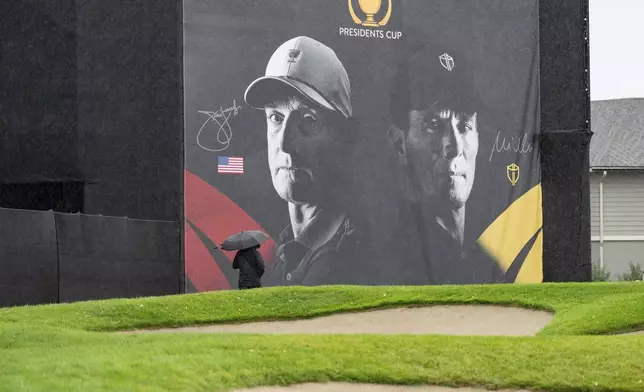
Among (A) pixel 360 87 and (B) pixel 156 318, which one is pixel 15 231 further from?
(A) pixel 360 87

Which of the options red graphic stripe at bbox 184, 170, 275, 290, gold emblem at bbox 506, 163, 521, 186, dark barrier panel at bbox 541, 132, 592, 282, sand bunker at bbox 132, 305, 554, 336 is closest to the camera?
sand bunker at bbox 132, 305, 554, 336

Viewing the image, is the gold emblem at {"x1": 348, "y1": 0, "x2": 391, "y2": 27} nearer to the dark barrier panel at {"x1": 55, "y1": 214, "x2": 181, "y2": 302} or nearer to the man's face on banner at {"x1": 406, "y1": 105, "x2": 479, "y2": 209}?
the man's face on banner at {"x1": 406, "y1": 105, "x2": 479, "y2": 209}

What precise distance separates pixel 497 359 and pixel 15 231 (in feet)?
32.2

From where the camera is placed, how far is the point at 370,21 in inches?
1011

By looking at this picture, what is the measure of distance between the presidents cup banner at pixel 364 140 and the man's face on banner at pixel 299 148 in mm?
26

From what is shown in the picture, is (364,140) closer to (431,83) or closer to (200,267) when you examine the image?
(431,83)

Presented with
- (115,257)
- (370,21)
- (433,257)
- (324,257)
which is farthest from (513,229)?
(115,257)

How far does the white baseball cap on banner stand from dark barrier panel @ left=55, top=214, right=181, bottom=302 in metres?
3.54

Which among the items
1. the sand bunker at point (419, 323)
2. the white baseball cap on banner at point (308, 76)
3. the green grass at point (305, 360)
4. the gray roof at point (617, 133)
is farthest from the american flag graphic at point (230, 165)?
the gray roof at point (617, 133)

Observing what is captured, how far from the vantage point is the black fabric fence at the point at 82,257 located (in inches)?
725

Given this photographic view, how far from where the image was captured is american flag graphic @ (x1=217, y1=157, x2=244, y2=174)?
23.7 metres
